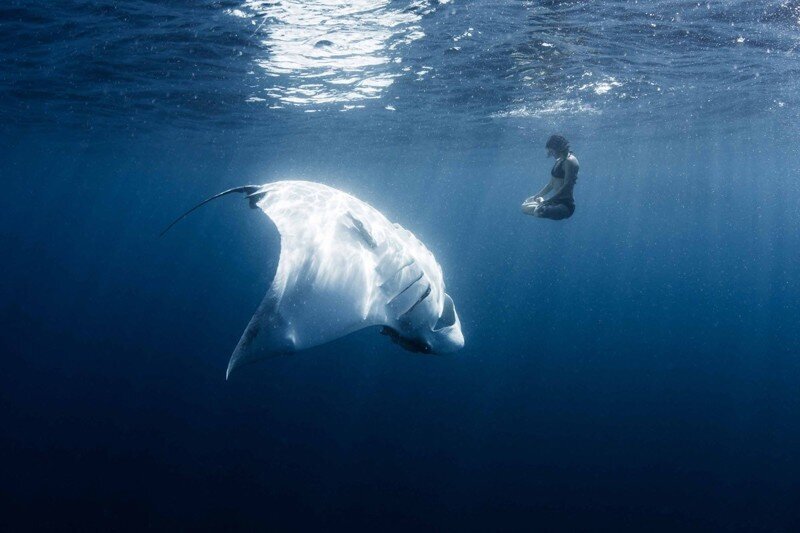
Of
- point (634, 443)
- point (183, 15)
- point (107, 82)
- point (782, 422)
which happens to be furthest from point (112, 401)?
point (782, 422)

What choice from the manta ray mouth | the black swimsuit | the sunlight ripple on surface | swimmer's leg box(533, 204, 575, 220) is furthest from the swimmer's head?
the manta ray mouth

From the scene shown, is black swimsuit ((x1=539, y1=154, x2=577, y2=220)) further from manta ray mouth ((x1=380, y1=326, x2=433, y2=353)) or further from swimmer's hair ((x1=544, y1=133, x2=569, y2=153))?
manta ray mouth ((x1=380, y1=326, x2=433, y2=353))

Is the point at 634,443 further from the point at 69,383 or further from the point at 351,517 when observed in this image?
the point at 69,383

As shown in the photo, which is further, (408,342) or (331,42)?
(331,42)

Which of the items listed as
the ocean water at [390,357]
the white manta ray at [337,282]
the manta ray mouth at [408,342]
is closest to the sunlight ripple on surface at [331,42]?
the ocean water at [390,357]

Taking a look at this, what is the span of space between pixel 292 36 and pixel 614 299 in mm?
43100

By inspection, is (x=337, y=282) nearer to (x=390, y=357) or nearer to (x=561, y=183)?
(x=561, y=183)

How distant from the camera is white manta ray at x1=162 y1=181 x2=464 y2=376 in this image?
254cm

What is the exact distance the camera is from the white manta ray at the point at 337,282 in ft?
8.34

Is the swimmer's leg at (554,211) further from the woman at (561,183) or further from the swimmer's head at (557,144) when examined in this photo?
the swimmer's head at (557,144)

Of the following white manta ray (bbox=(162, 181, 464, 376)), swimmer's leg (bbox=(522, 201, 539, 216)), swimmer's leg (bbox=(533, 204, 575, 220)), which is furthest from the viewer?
swimmer's leg (bbox=(522, 201, 539, 216))

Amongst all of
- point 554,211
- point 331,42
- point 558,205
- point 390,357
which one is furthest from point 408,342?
point 390,357

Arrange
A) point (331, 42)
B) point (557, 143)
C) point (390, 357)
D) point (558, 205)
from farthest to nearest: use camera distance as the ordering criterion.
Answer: point (390, 357) < point (331, 42) < point (558, 205) < point (557, 143)

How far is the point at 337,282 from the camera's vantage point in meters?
2.92
